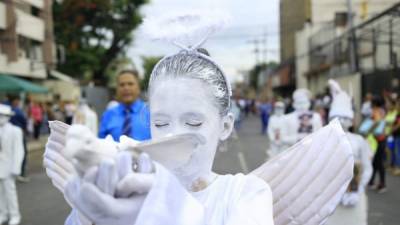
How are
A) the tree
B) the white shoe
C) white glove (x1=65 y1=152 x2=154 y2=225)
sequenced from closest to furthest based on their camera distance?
white glove (x1=65 y1=152 x2=154 y2=225)
the white shoe
the tree

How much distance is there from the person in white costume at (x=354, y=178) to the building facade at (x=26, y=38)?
70.0 ft

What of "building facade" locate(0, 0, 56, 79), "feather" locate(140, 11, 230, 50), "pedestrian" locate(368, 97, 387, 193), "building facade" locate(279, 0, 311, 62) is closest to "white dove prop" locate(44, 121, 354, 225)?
"feather" locate(140, 11, 230, 50)

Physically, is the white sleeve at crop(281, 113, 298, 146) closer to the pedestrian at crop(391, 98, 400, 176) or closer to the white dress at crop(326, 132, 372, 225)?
the white dress at crop(326, 132, 372, 225)

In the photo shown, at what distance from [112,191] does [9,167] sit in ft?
22.1

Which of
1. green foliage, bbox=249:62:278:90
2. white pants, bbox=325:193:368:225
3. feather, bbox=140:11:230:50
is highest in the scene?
feather, bbox=140:11:230:50

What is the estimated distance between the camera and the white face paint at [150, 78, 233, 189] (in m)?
1.94

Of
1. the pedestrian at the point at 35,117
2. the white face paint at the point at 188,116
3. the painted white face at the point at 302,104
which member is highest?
the white face paint at the point at 188,116

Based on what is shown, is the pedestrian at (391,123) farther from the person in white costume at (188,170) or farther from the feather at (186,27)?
the feather at (186,27)

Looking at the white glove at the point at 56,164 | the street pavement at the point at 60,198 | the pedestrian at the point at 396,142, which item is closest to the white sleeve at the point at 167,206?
the white glove at the point at 56,164

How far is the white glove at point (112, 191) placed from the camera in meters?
1.40

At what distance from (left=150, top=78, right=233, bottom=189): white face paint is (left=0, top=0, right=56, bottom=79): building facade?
24.0m

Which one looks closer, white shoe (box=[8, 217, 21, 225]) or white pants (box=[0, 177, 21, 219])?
white shoe (box=[8, 217, 21, 225])

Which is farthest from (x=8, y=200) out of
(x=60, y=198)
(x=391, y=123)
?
(x=391, y=123)

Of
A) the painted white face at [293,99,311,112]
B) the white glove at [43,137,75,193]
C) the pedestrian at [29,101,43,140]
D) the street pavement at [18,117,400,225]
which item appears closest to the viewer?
the white glove at [43,137,75,193]
